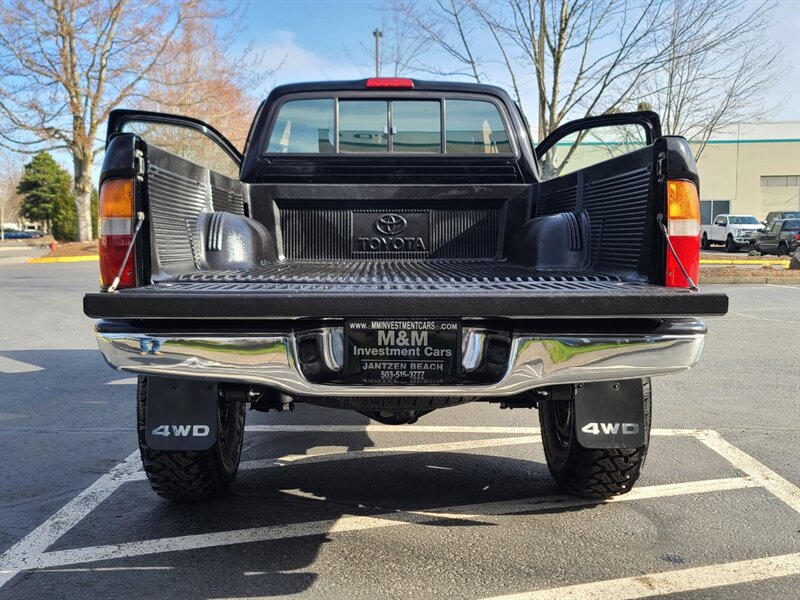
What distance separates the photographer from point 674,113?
17.5 m

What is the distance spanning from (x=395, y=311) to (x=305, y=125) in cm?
265

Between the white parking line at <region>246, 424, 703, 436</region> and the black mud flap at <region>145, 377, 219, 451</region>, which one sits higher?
the black mud flap at <region>145, 377, 219, 451</region>

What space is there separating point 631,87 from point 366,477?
11.6 metres

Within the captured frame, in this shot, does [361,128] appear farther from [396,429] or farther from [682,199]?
[682,199]

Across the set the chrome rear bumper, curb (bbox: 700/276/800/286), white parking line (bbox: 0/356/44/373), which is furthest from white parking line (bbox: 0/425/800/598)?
curb (bbox: 700/276/800/286)

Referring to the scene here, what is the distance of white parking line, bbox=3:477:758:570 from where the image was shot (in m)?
2.86

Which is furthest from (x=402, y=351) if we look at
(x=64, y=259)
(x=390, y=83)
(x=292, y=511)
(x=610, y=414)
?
(x=64, y=259)

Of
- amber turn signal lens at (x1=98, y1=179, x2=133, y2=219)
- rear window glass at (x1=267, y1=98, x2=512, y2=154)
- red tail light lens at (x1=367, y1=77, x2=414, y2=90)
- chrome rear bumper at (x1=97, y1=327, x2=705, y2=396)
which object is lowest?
chrome rear bumper at (x1=97, y1=327, x2=705, y2=396)

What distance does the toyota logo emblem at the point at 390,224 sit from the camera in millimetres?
4172

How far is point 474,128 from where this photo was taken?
188 inches

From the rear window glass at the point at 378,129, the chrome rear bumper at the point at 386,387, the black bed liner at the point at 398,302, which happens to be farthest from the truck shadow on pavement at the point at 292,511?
the rear window glass at the point at 378,129

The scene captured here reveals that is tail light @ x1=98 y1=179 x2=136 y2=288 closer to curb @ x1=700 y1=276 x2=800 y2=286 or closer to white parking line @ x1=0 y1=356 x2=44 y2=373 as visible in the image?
white parking line @ x1=0 y1=356 x2=44 y2=373

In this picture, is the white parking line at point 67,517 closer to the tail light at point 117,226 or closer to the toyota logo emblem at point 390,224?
the tail light at point 117,226

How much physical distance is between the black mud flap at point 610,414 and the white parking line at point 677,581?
1.66 ft
